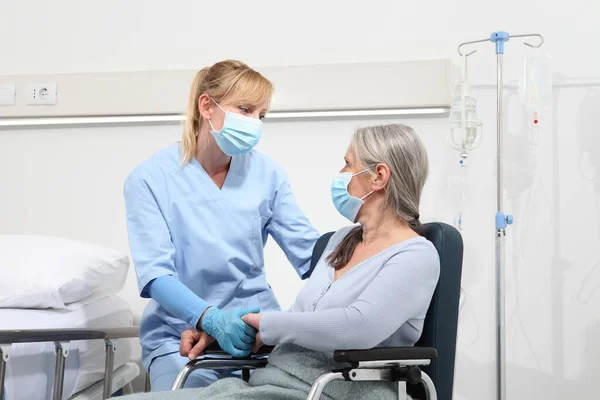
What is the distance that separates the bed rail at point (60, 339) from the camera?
1.87 meters

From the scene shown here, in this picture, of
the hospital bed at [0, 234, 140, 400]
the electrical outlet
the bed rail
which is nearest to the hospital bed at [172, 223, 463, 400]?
the bed rail

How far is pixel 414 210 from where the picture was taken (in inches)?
69.9

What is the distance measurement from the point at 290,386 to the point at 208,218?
2.35 feet

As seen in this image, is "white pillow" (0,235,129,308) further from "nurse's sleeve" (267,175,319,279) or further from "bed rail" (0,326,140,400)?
"nurse's sleeve" (267,175,319,279)

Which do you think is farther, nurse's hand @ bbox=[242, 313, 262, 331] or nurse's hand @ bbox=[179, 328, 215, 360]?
nurse's hand @ bbox=[179, 328, 215, 360]

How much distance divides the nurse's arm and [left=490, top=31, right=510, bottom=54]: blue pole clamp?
4.84 ft

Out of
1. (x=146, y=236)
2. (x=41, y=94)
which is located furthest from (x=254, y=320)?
(x=41, y=94)

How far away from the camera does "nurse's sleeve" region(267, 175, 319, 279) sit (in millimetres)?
2244

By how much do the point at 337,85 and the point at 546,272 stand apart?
1.15 meters

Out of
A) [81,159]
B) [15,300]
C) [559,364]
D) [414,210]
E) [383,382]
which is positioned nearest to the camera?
[383,382]

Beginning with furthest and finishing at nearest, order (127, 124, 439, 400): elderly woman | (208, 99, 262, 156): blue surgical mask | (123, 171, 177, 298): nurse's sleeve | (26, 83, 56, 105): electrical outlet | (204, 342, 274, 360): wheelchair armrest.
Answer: (26, 83, 56, 105): electrical outlet, (208, 99, 262, 156): blue surgical mask, (123, 171, 177, 298): nurse's sleeve, (204, 342, 274, 360): wheelchair armrest, (127, 124, 439, 400): elderly woman

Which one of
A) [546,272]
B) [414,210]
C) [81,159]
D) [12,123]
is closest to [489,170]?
[546,272]

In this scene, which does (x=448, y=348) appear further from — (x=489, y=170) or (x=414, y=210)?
(x=489, y=170)

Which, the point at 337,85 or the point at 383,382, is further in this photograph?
the point at 337,85
